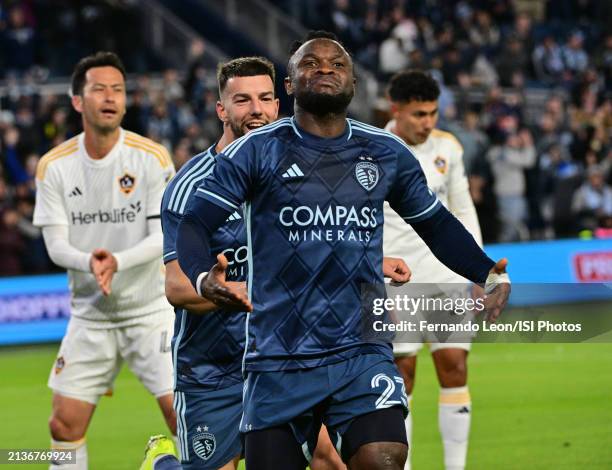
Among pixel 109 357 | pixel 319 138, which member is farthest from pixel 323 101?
pixel 109 357

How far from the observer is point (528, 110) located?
24531 mm

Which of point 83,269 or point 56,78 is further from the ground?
point 56,78

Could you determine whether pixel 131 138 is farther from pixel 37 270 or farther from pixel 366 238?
pixel 37 270

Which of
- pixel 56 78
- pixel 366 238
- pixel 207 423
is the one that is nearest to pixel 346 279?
pixel 366 238

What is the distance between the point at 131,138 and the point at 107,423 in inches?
165

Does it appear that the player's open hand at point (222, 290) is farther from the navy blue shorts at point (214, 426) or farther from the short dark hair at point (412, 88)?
the short dark hair at point (412, 88)

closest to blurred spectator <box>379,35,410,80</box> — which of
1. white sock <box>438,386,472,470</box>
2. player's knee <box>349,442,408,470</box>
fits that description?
white sock <box>438,386,472,470</box>

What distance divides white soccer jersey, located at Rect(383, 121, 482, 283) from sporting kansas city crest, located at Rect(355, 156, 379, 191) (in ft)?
12.0

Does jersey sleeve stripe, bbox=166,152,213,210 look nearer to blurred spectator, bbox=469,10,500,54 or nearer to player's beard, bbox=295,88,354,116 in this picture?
player's beard, bbox=295,88,354,116

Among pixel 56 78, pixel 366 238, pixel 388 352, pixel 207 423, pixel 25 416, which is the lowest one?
pixel 25 416

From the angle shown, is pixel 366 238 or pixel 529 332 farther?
pixel 529 332

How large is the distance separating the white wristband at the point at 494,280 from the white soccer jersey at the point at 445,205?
138 inches

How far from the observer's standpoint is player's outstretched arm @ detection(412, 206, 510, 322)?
5.38 meters

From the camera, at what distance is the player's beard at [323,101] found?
16.9ft
